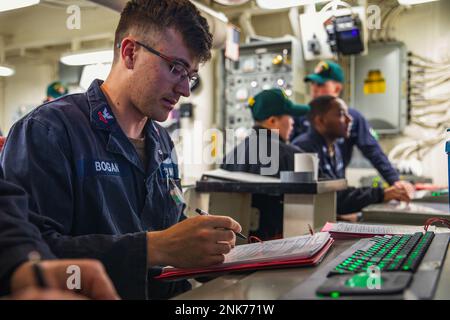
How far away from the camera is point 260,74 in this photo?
382 cm

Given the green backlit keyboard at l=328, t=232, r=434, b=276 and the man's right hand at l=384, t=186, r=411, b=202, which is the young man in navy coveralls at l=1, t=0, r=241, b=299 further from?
the man's right hand at l=384, t=186, r=411, b=202

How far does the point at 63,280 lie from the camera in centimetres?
47

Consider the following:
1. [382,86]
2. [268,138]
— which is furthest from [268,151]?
[382,86]

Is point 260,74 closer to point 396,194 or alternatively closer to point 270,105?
point 270,105

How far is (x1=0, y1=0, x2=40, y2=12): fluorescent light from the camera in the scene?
1.14 metres

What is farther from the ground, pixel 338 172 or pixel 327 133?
pixel 327 133

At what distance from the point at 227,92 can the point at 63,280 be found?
11.9 feet

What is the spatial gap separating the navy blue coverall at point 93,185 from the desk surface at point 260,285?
13 centimetres

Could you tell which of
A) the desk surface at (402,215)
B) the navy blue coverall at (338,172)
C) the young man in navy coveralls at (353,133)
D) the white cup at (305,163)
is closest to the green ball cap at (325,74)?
the young man in navy coveralls at (353,133)

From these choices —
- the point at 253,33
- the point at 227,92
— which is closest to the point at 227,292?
the point at 227,92

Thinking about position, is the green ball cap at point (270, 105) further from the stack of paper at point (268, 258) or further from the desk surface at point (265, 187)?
the stack of paper at point (268, 258)

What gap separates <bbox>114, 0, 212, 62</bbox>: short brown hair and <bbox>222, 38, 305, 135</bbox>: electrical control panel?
2.60 metres

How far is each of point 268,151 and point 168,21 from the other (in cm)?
102
